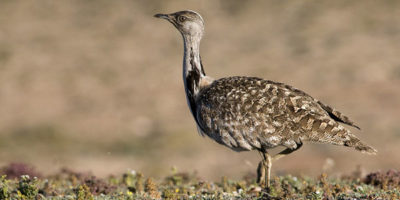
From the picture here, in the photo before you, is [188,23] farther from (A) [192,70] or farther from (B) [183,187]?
(B) [183,187]

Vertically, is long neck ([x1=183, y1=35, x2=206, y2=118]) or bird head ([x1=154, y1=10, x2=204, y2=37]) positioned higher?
bird head ([x1=154, y1=10, x2=204, y2=37])

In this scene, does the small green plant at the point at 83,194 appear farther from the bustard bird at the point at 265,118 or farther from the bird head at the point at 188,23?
the bird head at the point at 188,23

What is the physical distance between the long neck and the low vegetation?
1652 mm

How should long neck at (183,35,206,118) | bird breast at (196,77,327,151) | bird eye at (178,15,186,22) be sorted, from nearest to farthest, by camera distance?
bird breast at (196,77,327,151)
long neck at (183,35,206,118)
bird eye at (178,15,186,22)

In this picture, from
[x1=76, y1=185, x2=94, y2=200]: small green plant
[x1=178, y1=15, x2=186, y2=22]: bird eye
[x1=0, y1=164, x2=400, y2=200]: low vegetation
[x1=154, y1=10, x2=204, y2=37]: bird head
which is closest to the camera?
[x1=76, y1=185, x2=94, y2=200]: small green plant

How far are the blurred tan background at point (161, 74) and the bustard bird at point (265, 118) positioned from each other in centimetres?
536

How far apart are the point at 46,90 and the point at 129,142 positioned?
38.3 ft

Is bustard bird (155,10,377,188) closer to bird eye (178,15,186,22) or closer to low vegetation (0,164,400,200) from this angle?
low vegetation (0,164,400,200)

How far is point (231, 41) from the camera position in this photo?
53.2 meters

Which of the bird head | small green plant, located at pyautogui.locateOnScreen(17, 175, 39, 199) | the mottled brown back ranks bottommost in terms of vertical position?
small green plant, located at pyautogui.locateOnScreen(17, 175, 39, 199)

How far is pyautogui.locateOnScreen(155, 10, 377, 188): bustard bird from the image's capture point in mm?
10938

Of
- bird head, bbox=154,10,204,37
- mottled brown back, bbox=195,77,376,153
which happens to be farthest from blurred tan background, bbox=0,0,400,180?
mottled brown back, bbox=195,77,376,153

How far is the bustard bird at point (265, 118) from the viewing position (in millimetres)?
10938

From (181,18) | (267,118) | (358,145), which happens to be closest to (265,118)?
(267,118)
